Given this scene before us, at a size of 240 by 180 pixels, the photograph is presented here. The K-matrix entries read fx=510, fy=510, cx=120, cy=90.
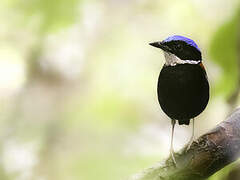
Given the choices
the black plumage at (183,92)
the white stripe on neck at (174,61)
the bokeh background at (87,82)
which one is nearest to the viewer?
the black plumage at (183,92)

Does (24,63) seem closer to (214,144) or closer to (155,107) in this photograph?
(155,107)

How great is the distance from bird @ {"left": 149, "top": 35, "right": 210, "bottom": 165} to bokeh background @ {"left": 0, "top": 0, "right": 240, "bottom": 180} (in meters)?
1.00

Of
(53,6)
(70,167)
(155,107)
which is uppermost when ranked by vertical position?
(53,6)

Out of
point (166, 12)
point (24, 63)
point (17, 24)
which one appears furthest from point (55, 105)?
point (166, 12)

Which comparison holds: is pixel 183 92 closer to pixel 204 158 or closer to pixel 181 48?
pixel 181 48

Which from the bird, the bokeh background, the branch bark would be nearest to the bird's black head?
the bird

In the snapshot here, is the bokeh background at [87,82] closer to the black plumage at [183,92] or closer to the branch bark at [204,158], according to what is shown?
the branch bark at [204,158]

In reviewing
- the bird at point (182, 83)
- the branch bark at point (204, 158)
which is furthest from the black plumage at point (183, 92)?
the branch bark at point (204, 158)

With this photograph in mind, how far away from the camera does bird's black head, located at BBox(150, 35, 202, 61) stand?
4.07ft

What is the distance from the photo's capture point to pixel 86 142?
2871 millimetres

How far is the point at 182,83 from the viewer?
3.81 ft

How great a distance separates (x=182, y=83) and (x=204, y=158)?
0.28m

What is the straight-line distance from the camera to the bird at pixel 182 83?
114cm

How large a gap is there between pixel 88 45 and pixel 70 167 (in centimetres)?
144
